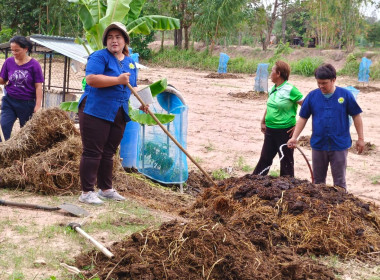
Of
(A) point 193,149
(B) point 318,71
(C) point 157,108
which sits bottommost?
(A) point 193,149

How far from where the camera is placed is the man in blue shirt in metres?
6.41

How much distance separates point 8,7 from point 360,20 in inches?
822

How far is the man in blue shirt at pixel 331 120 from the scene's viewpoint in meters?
6.41

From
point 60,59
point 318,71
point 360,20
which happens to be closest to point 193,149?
point 318,71

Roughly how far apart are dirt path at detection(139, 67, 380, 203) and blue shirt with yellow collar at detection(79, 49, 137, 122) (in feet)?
13.8

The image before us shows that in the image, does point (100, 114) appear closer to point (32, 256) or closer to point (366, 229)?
point (32, 256)

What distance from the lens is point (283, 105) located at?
284 inches

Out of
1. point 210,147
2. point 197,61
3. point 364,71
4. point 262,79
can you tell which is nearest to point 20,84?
point 210,147

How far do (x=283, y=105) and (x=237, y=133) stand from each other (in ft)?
19.6

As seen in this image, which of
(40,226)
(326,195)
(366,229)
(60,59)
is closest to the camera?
(40,226)

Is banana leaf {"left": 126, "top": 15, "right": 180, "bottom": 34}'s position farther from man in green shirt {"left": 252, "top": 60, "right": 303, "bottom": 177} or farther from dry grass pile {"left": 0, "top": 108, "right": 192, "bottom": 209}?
man in green shirt {"left": 252, "top": 60, "right": 303, "bottom": 177}

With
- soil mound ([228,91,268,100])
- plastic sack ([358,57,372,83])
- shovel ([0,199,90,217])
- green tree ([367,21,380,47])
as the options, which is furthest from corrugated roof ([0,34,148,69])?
green tree ([367,21,380,47])

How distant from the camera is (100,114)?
18.7 feet

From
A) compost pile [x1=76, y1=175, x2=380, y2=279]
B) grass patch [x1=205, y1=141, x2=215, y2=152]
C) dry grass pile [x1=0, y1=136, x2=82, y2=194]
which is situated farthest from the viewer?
grass patch [x1=205, y1=141, x2=215, y2=152]
